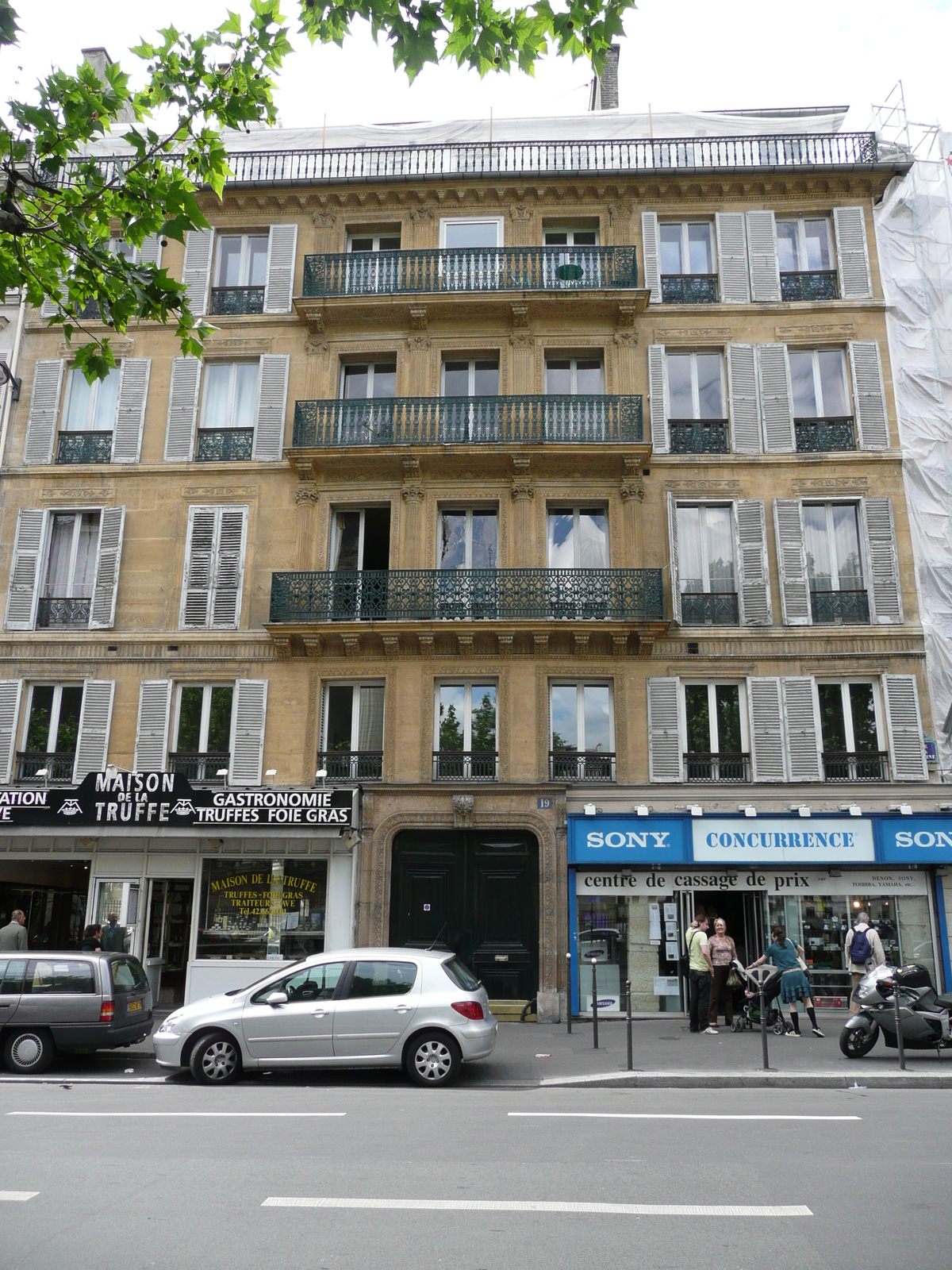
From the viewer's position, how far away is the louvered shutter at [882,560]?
61.7 feet

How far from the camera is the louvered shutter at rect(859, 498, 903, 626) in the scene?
18.8 m

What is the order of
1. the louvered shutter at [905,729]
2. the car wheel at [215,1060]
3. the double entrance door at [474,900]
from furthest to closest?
the louvered shutter at [905,729]
the double entrance door at [474,900]
the car wheel at [215,1060]

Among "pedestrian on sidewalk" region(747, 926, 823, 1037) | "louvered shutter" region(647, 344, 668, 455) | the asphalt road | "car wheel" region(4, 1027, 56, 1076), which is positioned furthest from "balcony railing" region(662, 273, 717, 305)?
"car wheel" region(4, 1027, 56, 1076)

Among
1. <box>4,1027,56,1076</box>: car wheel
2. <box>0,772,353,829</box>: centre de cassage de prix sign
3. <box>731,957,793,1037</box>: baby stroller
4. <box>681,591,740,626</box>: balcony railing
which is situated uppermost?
<box>681,591,740,626</box>: balcony railing

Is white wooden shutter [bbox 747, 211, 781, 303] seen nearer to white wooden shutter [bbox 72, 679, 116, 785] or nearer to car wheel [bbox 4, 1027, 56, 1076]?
white wooden shutter [bbox 72, 679, 116, 785]

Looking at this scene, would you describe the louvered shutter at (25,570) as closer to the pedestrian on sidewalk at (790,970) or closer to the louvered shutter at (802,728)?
the louvered shutter at (802,728)

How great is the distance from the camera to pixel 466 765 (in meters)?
18.8

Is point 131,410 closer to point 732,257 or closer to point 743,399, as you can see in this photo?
point 743,399

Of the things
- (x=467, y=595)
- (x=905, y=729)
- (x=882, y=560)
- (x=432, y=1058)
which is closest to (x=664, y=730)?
(x=905, y=729)

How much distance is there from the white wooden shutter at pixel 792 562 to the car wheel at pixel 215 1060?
12032 millimetres

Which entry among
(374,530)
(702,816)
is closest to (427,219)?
(374,530)

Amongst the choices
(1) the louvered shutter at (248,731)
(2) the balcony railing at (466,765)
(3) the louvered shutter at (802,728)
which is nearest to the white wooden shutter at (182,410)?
(1) the louvered shutter at (248,731)

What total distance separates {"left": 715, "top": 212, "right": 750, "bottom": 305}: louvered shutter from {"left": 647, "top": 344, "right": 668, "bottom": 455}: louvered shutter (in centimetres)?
180

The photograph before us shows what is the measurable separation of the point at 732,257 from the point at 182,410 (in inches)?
450
